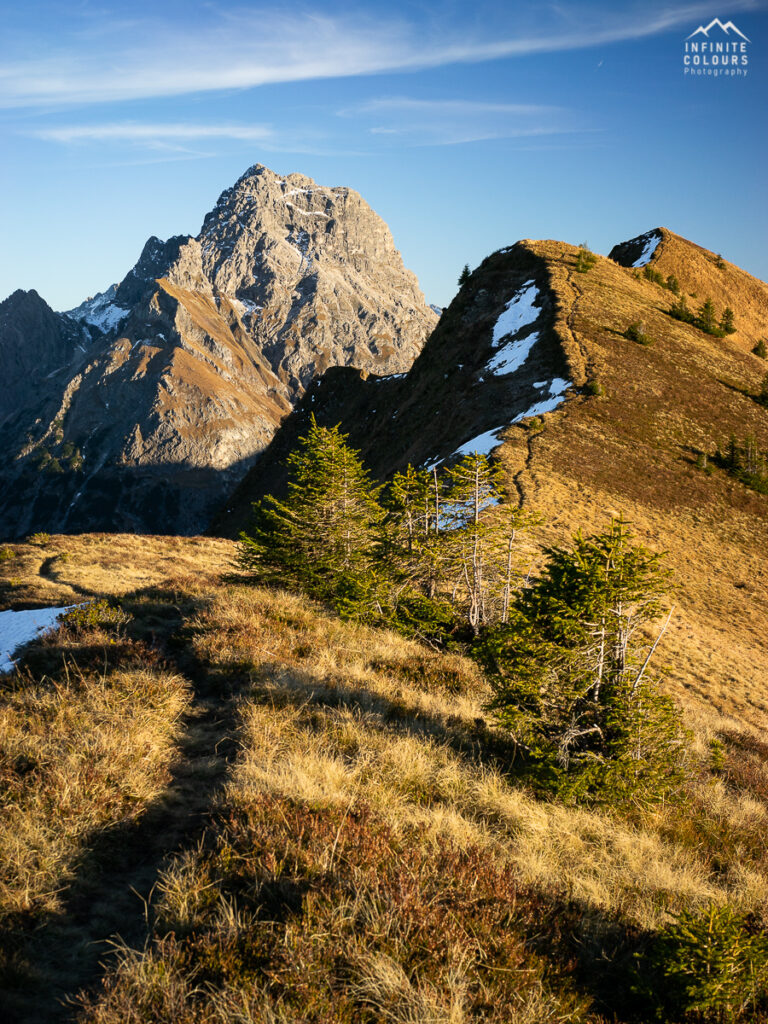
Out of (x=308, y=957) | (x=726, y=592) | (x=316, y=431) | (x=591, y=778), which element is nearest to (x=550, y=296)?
(x=726, y=592)

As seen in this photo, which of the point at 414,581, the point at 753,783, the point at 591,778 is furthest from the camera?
the point at 414,581

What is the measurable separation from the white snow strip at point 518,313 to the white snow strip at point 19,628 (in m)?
41.0

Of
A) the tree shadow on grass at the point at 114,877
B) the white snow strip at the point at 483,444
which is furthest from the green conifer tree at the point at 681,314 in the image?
the tree shadow on grass at the point at 114,877

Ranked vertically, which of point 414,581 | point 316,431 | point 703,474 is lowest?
point 414,581

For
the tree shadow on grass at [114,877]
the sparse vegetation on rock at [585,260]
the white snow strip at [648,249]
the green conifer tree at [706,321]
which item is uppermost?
the white snow strip at [648,249]

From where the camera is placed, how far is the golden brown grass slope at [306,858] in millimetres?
3256

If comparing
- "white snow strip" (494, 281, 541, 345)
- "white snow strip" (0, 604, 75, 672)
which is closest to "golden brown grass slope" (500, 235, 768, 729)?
"white snow strip" (494, 281, 541, 345)

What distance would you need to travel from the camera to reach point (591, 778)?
5.92 m

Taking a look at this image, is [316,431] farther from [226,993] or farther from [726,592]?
[726,592]

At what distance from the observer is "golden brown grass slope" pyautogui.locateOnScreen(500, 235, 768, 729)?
19.5m

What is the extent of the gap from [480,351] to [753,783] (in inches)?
1652

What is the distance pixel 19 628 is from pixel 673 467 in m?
30.2

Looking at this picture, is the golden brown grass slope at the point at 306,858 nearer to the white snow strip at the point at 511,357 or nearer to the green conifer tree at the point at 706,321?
the white snow strip at the point at 511,357

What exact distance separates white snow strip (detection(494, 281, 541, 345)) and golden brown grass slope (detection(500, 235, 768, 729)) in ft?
6.84
